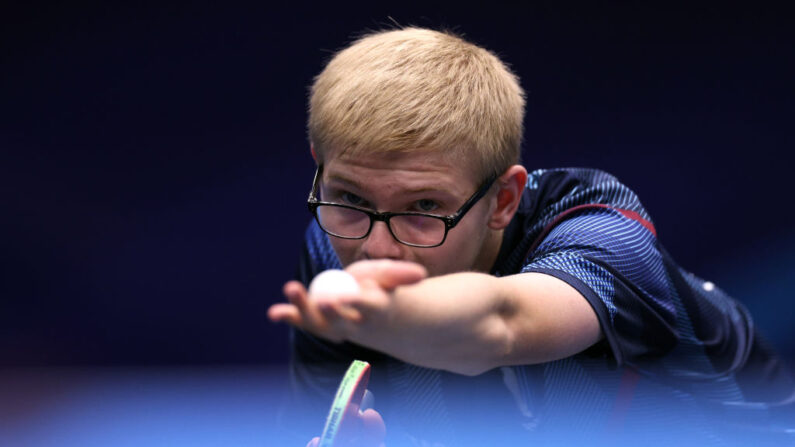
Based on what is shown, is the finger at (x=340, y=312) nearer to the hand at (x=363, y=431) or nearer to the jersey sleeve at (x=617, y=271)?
the hand at (x=363, y=431)

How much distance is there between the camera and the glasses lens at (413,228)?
1.53 m

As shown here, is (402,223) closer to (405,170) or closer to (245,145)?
(405,170)

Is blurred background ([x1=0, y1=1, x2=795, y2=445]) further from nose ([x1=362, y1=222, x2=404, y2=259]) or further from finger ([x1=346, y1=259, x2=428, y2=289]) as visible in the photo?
finger ([x1=346, y1=259, x2=428, y2=289])

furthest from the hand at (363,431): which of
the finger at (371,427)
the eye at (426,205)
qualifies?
the eye at (426,205)

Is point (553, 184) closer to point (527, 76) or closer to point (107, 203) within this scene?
point (527, 76)

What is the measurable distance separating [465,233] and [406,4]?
1794 mm

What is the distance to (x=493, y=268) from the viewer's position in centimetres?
186

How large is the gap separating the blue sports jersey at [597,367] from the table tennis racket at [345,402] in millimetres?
378

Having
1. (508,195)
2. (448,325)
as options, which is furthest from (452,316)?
(508,195)

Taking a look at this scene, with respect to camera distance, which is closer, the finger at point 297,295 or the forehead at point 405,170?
the finger at point 297,295

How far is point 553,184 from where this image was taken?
1.96 meters

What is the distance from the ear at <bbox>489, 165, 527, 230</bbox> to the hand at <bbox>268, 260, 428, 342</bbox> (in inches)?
31.2

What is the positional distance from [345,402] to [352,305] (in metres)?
0.33

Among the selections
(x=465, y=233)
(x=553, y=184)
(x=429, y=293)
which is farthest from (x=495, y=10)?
(x=429, y=293)
